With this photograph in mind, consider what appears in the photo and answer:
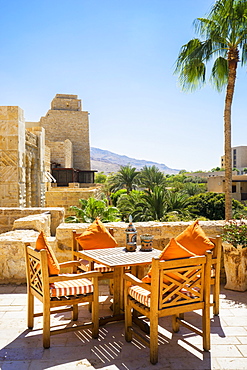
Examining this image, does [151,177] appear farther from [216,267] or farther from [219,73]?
[216,267]

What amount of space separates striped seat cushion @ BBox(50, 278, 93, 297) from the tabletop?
284 millimetres

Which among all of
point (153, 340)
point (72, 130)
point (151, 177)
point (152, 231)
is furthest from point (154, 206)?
point (72, 130)

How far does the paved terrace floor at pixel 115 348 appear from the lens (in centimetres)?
288

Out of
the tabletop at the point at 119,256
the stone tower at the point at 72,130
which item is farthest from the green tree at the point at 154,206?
the stone tower at the point at 72,130

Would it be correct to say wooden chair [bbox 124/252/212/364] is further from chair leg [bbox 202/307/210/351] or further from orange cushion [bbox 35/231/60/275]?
orange cushion [bbox 35/231/60/275]

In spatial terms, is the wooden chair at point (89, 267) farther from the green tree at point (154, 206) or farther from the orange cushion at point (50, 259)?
the green tree at point (154, 206)

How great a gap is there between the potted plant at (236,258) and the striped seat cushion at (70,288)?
2411 mm

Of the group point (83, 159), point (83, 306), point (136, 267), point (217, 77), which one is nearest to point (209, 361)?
point (136, 267)

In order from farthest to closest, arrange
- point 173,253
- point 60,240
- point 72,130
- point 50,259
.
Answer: point 72,130, point 60,240, point 50,259, point 173,253

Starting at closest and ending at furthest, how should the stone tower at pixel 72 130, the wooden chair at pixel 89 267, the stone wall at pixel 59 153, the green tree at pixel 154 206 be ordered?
the wooden chair at pixel 89 267 < the green tree at pixel 154 206 < the stone wall at pixel 59 153 < the stone tower at pixel 72 130

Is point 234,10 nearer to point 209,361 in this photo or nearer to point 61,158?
point 209,361

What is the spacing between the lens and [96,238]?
4316mm

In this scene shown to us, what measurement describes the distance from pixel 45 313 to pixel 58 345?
1.28ft

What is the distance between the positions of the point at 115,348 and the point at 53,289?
836 millimetres
